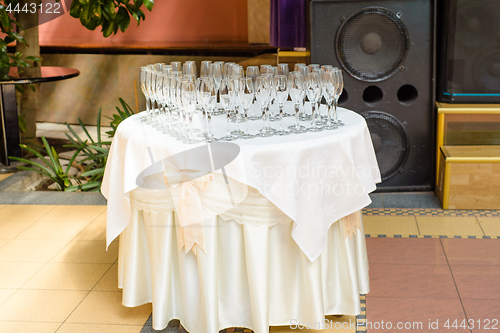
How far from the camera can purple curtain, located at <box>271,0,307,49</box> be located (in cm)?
358

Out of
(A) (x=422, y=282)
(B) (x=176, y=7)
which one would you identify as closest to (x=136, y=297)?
(A) (x=422, y=282)

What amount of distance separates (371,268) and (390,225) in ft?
1.98

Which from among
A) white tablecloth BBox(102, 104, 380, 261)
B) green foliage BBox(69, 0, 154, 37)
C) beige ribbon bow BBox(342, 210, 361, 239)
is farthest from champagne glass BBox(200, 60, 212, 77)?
green foliage BBox(69, 0, 154, 37)

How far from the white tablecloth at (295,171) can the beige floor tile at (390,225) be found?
108 cm

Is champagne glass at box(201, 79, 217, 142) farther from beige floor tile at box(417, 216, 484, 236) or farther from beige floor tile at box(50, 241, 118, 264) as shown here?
beige floor tile at box(417, 216, 484, 236)

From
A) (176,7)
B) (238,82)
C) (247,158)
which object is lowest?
(247,158)

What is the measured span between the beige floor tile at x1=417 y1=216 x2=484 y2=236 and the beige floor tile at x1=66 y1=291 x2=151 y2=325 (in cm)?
171

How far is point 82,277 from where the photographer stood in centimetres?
255

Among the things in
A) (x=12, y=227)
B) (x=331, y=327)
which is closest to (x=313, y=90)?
(x=331, y=327)

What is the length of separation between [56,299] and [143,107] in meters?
3.52

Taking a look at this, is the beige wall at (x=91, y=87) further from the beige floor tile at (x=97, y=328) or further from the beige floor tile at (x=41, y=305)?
the beige floor tile at (x=97, y=328)

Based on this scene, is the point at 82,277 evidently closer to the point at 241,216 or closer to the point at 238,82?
the point at 241,216

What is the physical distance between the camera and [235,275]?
1841 millimetres

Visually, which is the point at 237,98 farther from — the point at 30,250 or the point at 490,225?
the point at 490,225
